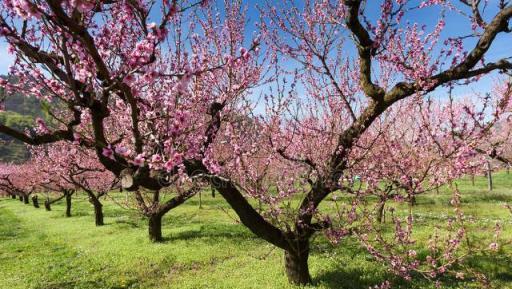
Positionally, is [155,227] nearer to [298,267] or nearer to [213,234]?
[213,234]

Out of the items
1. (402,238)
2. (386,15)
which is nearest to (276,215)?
(402,238)

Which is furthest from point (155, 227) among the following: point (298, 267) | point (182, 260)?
point (298, 267)

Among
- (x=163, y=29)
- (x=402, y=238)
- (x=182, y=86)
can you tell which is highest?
(x=163, y=29)

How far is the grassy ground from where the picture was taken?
1214cm

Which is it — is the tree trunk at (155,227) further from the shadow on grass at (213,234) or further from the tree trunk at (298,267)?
the tree trunk at (298,267)

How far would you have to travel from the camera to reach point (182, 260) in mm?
15164

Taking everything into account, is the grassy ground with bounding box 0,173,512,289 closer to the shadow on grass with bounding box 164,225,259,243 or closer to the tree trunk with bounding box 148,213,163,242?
the shadow on grass with bounding box 164,225,259,243

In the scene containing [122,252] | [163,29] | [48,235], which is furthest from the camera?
[48,235]

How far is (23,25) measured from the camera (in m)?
5.30

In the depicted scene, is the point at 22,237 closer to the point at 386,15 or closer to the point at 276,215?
the point at 276,215

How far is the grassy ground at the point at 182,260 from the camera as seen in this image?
39.8ft

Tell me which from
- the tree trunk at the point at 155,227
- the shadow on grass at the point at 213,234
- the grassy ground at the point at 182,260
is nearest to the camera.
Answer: the grassy ground at the point at 182,260

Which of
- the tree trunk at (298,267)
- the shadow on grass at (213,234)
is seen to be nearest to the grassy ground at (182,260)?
the shadow on grass at (213,234)

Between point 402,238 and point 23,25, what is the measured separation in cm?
829
